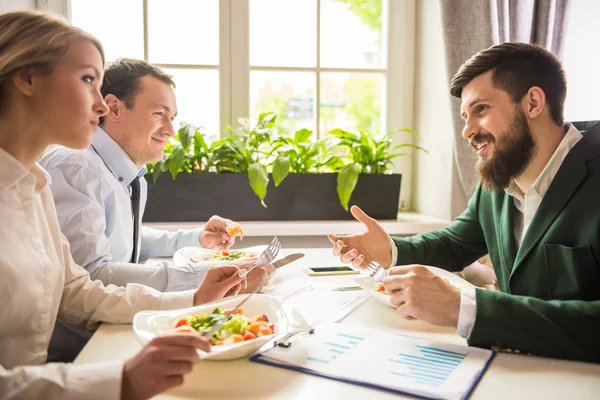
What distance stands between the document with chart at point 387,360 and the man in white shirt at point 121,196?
0.40m

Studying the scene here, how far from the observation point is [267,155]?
2.74m

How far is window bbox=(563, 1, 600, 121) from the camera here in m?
2.76

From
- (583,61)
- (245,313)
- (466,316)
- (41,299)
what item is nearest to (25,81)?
(41,299)

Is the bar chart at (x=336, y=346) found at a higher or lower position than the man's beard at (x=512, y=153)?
lower

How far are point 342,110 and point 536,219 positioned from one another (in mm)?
1851

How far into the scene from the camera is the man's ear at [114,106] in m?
1.81

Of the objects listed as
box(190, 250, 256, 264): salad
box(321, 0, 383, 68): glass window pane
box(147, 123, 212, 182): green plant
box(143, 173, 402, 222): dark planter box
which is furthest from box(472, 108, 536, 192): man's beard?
box(321, 0, 383, 68): glass window pane

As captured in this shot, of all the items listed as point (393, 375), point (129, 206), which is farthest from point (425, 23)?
point (393, 375)

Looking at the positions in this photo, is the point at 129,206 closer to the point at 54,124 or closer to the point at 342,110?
the point at 54,124

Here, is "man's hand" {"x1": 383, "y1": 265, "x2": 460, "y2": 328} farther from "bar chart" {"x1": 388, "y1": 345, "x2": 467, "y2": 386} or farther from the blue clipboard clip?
the blue clipboard clip

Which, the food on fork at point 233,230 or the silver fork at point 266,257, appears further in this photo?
the food on fork at point 233,230

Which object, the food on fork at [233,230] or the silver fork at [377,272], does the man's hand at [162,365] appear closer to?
the silver fork at [377,272]

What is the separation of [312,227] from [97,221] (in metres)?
1.32

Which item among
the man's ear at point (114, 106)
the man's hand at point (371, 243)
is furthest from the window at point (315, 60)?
the man's hand at point (371, 243)
